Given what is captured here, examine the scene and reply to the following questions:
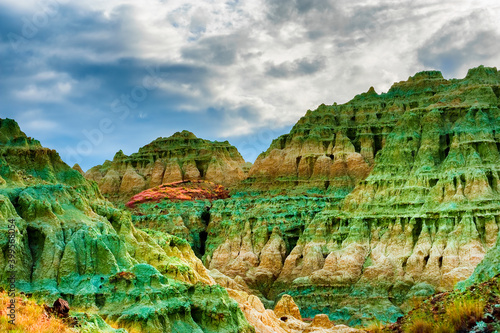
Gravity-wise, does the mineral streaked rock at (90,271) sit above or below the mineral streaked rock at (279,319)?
above

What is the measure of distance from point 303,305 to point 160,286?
3480 centimetres

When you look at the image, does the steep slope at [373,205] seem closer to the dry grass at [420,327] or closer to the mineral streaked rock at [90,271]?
the mineral streaked rock at [90,271]

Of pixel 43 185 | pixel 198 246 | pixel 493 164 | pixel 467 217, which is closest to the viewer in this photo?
pixel 43 185

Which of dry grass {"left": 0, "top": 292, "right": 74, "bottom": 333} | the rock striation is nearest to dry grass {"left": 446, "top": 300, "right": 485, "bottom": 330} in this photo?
dry grass {"left": 0, "top": 292, "right": 74, "bottom": 333}

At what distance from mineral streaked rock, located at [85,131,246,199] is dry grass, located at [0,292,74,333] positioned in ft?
295

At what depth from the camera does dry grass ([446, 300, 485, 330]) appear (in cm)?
1612

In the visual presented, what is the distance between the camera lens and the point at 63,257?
30.5 meters

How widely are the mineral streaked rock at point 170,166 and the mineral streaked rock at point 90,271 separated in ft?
246

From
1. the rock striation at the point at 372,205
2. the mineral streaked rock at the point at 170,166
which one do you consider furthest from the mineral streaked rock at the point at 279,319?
the mineral streaked rock at the point at 170,166

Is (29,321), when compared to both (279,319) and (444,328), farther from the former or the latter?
(279,319)

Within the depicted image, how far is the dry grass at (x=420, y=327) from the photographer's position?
16.7 meters

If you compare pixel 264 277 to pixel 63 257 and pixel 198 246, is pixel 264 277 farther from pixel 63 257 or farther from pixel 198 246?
pixel 63 257

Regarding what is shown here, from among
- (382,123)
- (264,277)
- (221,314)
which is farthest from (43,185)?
(382,123)

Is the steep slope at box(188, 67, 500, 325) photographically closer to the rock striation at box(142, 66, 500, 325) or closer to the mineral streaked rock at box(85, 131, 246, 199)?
the rock striation at box(142, 66, 500, 325)
